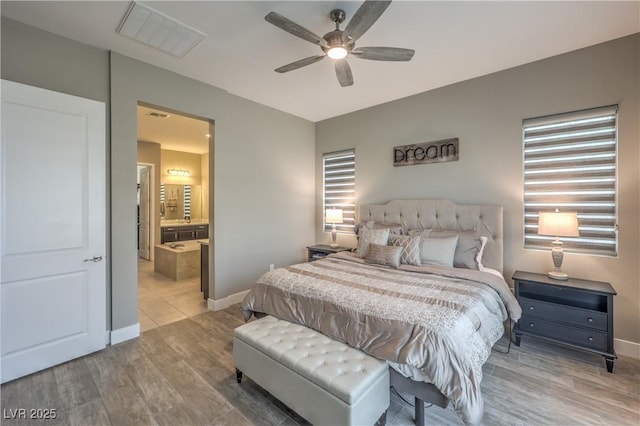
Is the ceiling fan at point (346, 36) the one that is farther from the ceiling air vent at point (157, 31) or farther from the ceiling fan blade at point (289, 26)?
the ceiling air vent at point (157, 31)

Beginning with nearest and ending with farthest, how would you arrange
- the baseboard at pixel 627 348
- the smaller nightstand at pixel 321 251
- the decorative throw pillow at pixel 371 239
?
the baseboard at pixel 627 348 → the decorative throw pillow at pixel 371 239 → the smaller nightstand at pixel 321 251

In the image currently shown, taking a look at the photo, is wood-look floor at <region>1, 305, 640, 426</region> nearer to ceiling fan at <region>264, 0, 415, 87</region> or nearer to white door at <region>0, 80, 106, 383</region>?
white door at <region>0, 80, 106, 383</region>

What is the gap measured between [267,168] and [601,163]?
4.07 metres

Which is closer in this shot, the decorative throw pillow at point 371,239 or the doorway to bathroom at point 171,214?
the decorative throw pillow at point 371,239

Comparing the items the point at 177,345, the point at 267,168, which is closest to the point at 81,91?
the point at 267,168

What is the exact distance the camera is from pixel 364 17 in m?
1.88

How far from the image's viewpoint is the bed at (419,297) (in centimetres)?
161

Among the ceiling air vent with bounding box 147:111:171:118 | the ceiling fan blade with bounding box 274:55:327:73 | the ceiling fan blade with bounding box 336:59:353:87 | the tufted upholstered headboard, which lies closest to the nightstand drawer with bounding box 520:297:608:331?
the tufted upholstered headboard

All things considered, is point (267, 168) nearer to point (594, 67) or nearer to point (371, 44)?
point (371, 44)

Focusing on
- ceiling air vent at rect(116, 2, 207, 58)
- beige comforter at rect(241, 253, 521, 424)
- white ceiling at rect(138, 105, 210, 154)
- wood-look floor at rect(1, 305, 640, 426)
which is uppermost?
white ceiling at rect(138, 105, 210, 154)

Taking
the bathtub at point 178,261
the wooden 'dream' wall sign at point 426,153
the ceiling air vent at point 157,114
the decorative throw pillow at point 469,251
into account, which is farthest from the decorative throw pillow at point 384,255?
the ceiling air vent at point 157,114

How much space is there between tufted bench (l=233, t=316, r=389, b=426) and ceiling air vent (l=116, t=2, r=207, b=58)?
8.77 ft

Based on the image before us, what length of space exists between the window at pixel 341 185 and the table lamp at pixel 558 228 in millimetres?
2596

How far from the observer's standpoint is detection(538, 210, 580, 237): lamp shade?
256 centimetres
